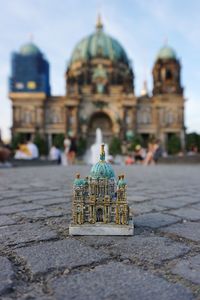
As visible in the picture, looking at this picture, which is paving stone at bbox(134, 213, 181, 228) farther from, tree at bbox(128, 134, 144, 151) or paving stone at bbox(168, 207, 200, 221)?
tree at bbox(128, 134, 144, 151)

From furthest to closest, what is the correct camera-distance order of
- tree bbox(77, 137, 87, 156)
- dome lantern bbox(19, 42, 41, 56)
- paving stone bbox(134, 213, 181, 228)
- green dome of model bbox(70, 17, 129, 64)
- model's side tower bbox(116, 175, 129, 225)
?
1. green dome of model bbox(70, 17, 129, 64)
2. dome lantern bbox(19, 42, 41, 56)
3. tree bbox(77, 137, 87, 156)
4. paving stone bbox(134, 213, 181, 228)
5. model's side tower bbox(116, 175, 129, 225)

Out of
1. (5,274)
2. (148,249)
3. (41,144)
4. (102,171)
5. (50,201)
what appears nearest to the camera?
(5,274)

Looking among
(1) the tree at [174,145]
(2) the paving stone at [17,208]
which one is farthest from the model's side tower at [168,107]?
(2) the paving stone at [17,208]

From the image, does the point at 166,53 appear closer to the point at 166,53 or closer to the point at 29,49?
the point at 166,53

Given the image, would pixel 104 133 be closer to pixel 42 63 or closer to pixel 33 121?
pixel 33 121

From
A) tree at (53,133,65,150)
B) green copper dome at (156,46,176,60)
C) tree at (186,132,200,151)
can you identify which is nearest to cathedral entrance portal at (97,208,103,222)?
tree at (53,133,65,150)

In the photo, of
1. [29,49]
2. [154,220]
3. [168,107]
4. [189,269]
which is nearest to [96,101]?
[168,107]
